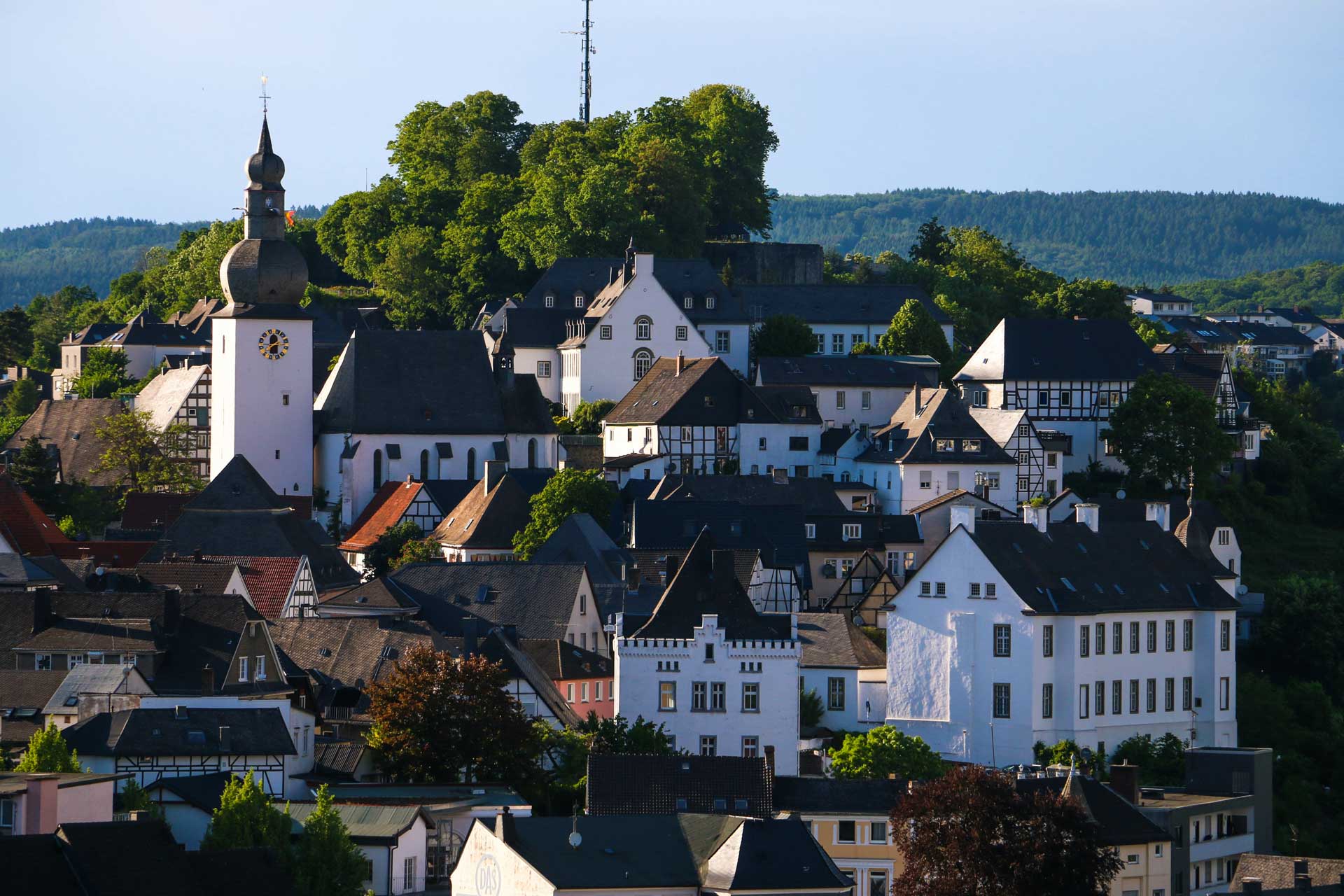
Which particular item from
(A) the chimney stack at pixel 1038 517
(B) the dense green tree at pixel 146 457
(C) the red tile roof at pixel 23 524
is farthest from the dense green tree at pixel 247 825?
(B) the dense green tree at pixel 146 457

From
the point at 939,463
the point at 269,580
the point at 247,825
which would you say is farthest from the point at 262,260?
the point at 247,825

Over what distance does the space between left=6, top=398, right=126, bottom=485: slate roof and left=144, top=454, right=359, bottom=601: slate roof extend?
11.7 m

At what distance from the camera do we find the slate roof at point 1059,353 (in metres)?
99.0

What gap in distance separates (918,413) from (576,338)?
13345 mm

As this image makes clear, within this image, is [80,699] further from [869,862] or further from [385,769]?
[869,862]

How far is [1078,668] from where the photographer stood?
226 ft

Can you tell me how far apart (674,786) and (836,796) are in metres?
3.98

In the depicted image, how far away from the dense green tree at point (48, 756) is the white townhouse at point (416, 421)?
3978 cm

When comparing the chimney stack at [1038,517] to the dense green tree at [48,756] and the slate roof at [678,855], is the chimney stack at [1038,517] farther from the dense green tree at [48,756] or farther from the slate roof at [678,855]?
the dense green tree at [48,756]

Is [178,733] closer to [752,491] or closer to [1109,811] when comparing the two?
[1109,811]

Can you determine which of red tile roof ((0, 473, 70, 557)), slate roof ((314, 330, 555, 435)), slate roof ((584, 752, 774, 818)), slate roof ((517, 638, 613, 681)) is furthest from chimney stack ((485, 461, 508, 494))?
slate roof ((584, 752, 774, 818))

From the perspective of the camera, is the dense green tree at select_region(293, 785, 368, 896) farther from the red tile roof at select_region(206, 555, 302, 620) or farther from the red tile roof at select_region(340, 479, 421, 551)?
the red tile roof at select_region(340, 479, 421, 551)

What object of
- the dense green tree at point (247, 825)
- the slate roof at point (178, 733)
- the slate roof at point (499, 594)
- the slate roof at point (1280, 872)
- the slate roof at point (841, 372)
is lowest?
the slate roof at point (1280, 872)

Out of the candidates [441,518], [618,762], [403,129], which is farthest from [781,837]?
[403,129]
